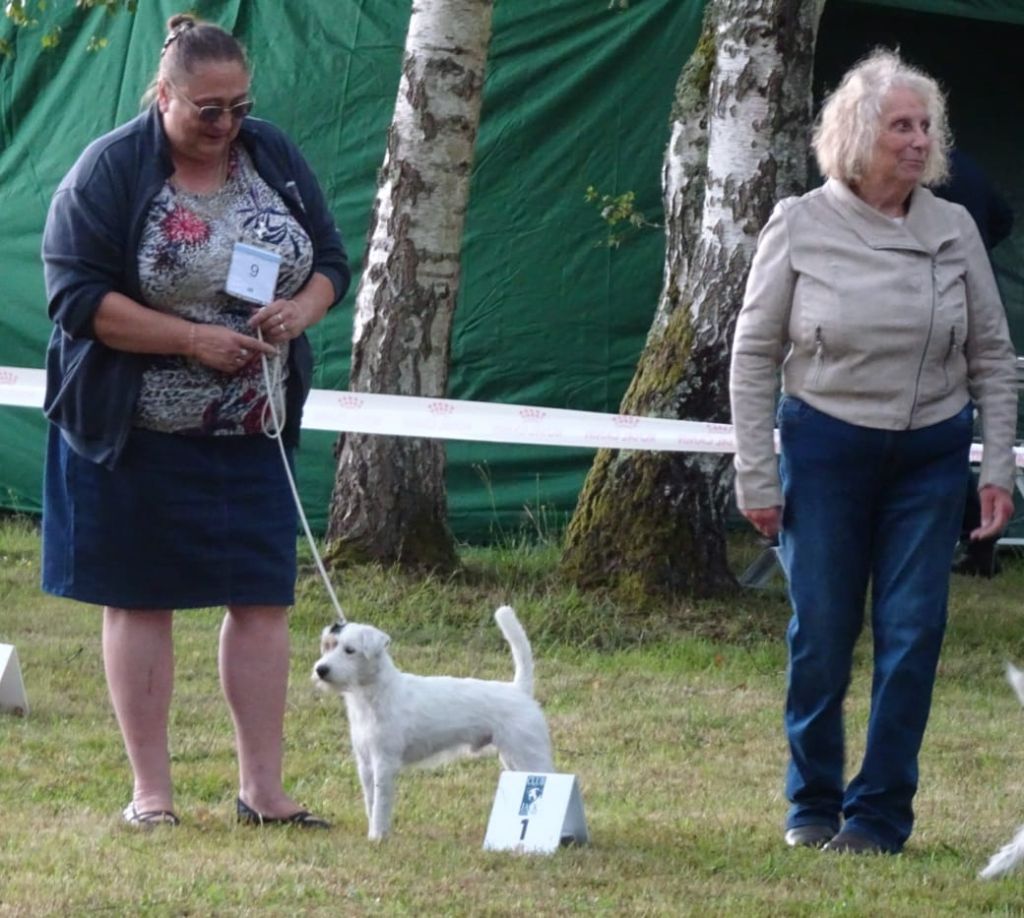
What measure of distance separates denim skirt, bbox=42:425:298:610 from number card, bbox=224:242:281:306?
0.31 m

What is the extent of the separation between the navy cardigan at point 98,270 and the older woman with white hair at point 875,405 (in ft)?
3.88

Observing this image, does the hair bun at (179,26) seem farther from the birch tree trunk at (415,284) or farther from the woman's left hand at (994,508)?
the birch tree trunk at (415,284)

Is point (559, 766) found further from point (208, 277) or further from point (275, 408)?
point (208, 277)

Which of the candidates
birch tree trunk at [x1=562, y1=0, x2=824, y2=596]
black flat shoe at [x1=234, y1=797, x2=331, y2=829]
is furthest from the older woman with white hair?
birch tree trunk at [x1=562, y1=0, x2=824, y2=596]

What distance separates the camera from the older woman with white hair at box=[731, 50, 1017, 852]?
151 inches

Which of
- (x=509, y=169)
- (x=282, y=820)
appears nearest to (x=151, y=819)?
(x=282, y=820)

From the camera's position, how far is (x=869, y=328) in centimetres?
381

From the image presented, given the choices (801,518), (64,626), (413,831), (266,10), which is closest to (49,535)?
(413,831)

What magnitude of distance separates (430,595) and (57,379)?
3.39m

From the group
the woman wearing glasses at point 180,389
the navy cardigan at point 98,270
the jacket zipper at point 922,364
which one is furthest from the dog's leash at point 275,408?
the jacket zipper at point 922,364

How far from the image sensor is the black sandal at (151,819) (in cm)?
399

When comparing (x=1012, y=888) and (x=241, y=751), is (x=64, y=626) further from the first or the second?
(x=1012, y=888)

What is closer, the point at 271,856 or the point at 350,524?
the point at 271,856

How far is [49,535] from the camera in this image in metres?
3.99
